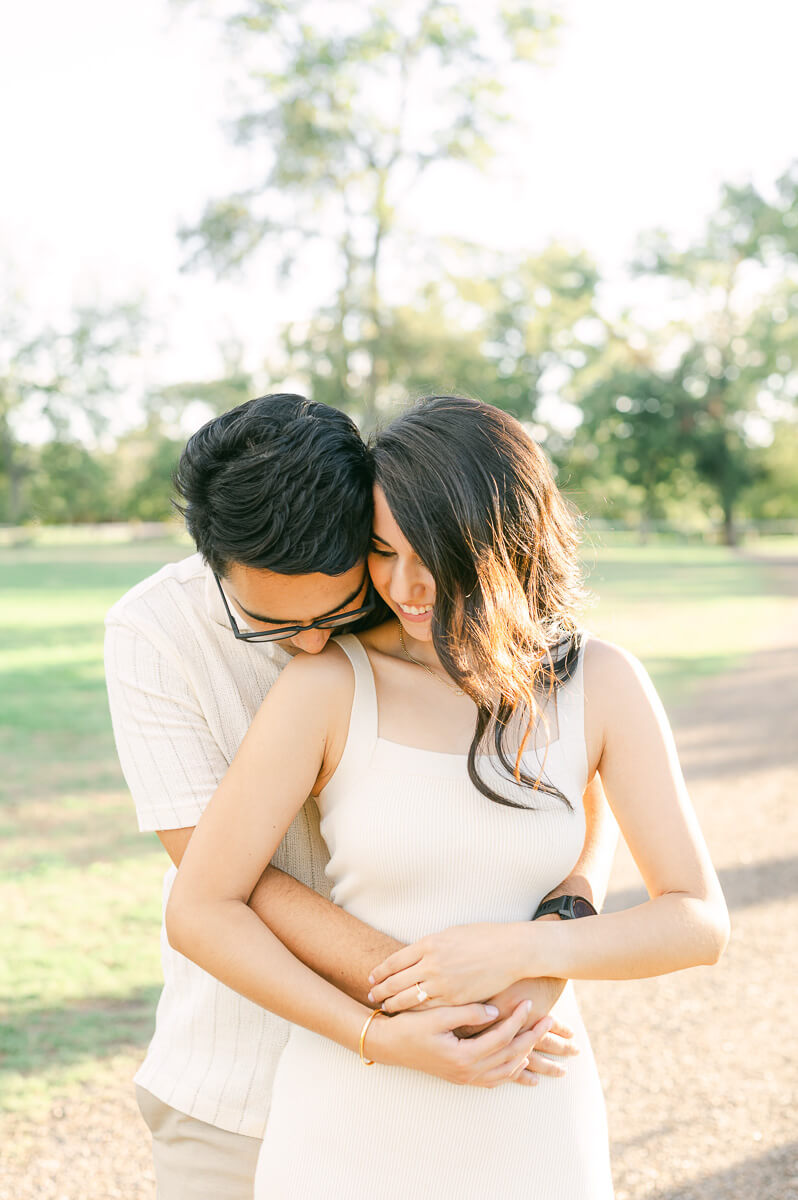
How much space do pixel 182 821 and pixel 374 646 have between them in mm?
512

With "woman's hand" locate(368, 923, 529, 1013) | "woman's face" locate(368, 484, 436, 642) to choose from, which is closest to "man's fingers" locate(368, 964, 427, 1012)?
"woman's hand" locate(368, 923, 529, 1013)

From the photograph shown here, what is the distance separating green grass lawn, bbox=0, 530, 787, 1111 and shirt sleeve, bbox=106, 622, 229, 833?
0.89m

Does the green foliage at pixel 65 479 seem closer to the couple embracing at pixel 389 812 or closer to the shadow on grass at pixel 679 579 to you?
the shadow on grass at pixel 679 579

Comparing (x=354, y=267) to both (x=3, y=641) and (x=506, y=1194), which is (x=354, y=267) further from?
(x=506, y=1194)

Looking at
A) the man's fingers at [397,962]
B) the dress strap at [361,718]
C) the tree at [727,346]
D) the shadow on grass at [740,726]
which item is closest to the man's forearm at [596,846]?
the man's fingers at [397,962]

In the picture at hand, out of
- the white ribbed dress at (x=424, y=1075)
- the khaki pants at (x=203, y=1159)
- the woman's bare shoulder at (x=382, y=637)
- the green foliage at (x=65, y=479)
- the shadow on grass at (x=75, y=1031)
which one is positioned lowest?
the green foliage at (x=65, y=479)

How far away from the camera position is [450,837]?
1.89 meters

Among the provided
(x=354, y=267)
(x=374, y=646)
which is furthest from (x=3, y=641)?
(x=354, y=267)

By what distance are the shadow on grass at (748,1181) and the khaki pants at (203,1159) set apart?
188 centimetres

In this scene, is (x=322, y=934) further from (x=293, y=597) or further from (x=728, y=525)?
(x=728, y=525)

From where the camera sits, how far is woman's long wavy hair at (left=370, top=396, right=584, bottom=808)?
192 cm

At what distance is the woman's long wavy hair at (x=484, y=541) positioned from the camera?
1.92 m

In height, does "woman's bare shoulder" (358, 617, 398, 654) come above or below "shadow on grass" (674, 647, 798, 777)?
above

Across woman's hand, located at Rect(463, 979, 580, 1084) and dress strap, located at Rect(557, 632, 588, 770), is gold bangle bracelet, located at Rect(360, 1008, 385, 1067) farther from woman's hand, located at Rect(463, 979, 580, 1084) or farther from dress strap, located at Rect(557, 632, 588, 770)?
dress strap, located at Rect(557, 632, 588, 770)
